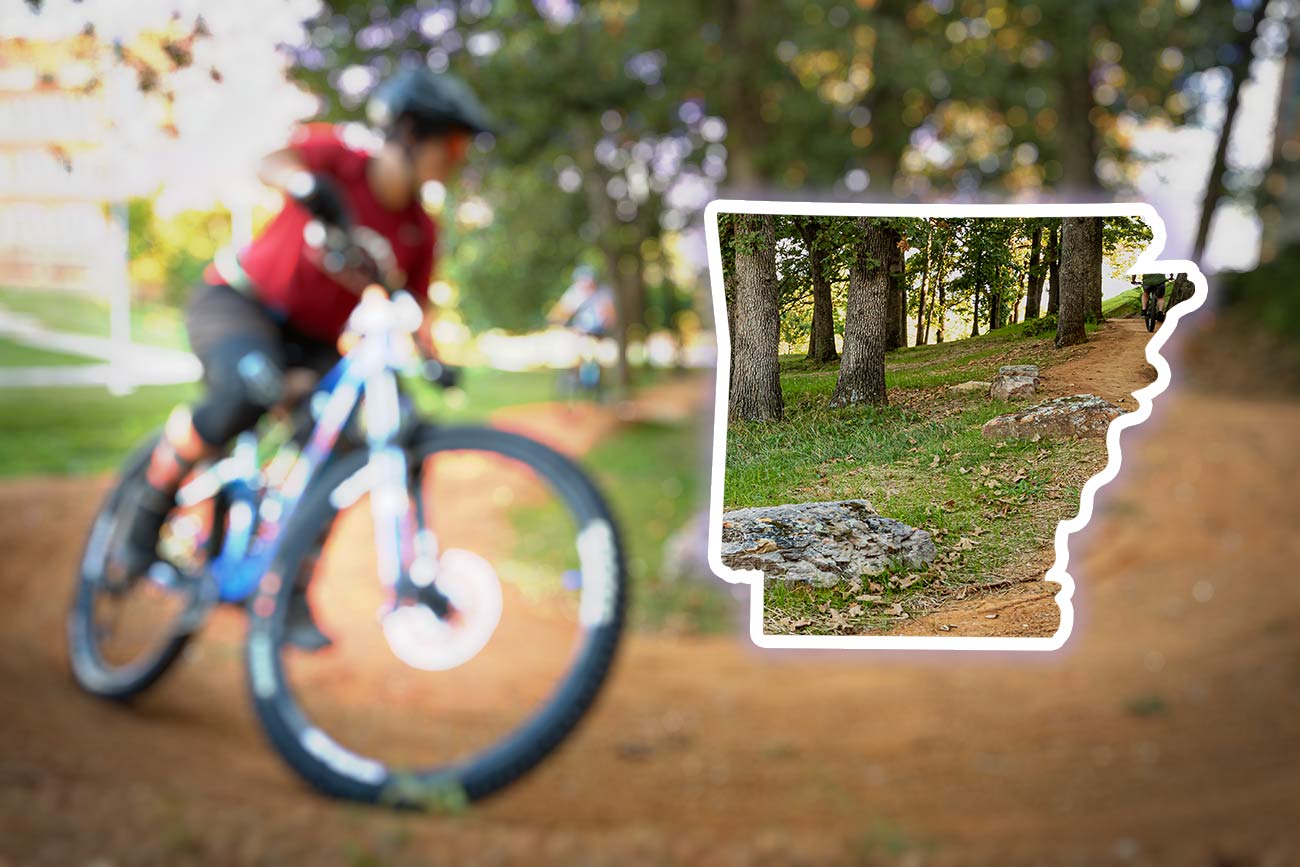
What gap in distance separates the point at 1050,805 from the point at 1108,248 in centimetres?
791

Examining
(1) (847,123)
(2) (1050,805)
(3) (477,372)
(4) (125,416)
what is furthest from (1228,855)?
(3) (477,372)

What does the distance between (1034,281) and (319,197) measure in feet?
8.03

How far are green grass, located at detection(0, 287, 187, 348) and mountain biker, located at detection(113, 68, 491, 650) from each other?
1652 inches

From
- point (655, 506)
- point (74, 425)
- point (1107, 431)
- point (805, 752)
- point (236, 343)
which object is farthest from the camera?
point (74, 425)

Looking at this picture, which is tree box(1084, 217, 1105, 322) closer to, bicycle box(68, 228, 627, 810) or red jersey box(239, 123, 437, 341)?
bicycle box(68, 228, 627, 810)

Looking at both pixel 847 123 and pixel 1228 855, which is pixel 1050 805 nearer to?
pixel 1228 855

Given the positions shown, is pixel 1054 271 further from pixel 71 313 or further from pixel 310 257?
pixel 71 313

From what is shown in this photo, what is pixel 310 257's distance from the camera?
3.35 metres

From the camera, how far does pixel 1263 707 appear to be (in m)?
9.57

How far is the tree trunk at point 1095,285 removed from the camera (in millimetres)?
867

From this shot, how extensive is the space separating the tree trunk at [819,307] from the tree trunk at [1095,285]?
206mm

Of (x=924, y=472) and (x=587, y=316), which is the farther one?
(x=587, y=316)

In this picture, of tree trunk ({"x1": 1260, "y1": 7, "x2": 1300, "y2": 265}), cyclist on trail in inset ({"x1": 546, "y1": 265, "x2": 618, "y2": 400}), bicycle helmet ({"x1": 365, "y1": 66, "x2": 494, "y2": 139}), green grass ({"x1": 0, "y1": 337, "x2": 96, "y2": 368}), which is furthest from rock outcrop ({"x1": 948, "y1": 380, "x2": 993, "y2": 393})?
green grass ({"x1": 0, "y1": 337, "x2": 96, "y2": 368})

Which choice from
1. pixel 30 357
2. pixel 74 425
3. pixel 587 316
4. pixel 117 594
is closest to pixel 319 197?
pixel 117 594
